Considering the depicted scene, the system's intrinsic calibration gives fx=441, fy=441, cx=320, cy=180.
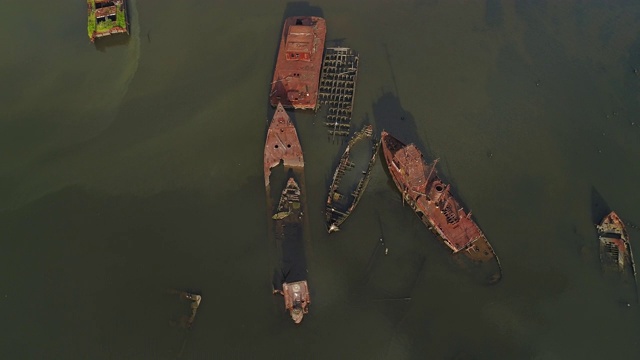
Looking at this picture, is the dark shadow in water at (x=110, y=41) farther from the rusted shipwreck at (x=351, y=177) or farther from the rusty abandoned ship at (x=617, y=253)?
the rusty abandoned ship at (x=617, y=253)

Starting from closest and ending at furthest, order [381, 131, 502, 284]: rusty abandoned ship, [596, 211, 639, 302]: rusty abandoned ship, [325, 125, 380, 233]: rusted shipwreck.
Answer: [596, 211, 639, 302]: rusty abandoned ship
[381, 131, 502, 284]: rusty abandoned ship
[325, 125, 380, 233]: rusted shipwreck

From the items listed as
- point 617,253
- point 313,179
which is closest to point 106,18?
point 313,179

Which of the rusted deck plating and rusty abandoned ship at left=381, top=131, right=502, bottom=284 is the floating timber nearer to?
the rusted deck plating

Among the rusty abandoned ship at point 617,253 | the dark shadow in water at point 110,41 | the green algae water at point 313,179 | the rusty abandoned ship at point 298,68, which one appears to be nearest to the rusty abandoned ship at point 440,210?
the green algae water at point 313,179

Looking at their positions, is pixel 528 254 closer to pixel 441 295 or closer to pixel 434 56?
pixel 441 295

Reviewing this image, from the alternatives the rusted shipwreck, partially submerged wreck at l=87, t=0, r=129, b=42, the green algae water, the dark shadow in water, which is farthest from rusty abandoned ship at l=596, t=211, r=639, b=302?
partially submerged wreck at l=87, t=0, r=129, b=42

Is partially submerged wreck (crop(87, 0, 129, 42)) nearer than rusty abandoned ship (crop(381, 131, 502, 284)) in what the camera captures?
No
